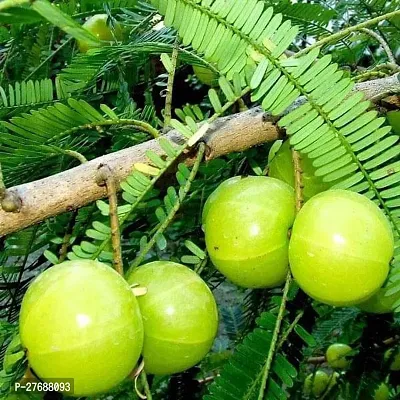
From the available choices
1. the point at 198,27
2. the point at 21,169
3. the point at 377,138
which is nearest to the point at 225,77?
the point at 198,27

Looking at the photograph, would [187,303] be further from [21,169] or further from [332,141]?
[21,169]

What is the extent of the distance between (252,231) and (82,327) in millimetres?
231

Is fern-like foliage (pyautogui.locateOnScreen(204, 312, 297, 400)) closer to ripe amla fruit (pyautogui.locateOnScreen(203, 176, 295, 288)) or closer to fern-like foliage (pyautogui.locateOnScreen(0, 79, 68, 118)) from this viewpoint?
ripe amla fruit (pyautogui.locateOnScreen(203, 176, 295, 288))

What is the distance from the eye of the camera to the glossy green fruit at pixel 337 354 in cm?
156

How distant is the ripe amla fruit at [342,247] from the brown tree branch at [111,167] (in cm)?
22

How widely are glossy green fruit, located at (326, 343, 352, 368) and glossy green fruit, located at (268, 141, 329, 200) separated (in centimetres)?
81

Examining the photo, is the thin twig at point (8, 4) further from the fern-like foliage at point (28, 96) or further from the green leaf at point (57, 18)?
the fern-like foliage at point (28, 96)

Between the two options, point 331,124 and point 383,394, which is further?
point 383,394

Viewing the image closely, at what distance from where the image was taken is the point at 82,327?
0.56 meters

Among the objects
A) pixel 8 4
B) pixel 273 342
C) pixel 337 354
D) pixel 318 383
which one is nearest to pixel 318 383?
pixel 318 383

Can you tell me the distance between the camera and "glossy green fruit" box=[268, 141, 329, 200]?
0.78 m

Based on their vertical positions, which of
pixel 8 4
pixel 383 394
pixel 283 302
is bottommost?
pixel 383 394

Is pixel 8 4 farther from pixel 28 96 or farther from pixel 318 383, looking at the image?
pixel 318 383

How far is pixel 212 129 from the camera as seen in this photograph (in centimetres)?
85
